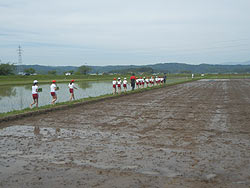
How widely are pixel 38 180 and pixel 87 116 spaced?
6858mm

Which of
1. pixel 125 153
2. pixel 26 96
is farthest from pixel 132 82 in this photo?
pixel 125 153

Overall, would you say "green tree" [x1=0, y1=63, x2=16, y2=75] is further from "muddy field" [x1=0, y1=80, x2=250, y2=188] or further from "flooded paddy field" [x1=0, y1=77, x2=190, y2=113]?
"muddy field" [x1=0, y1=80, x2=250, y2=188]

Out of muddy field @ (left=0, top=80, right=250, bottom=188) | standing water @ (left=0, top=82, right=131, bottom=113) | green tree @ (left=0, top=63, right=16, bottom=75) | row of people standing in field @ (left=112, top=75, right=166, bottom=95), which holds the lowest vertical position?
muddy field @ (left=0, top=80, right=250, bottom=188)

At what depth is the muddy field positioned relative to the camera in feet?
15.6

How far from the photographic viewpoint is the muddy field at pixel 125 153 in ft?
15.6

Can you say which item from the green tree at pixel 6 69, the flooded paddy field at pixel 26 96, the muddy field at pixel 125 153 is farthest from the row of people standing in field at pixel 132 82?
the green tree at pixel 6 69

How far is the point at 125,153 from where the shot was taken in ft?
20.5

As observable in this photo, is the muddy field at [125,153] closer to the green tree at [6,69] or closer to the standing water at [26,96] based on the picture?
the standing water at [26,96]

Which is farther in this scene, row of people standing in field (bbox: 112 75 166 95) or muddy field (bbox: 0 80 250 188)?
row of people standing in field (bbox: 112 75 166 95)

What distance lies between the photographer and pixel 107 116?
11523 mm

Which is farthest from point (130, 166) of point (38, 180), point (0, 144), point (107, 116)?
point (107, 116)

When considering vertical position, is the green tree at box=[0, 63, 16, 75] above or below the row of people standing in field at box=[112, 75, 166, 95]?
above

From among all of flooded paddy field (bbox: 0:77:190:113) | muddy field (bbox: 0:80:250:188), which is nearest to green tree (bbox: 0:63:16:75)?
flooded paddy field (bbox: 0:77:190:113)

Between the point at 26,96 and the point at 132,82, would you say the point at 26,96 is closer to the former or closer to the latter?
the point at 26,96
